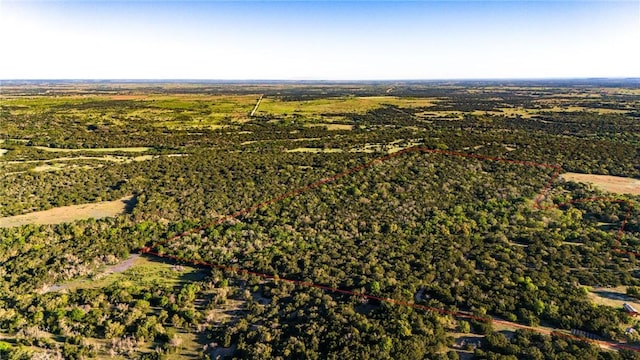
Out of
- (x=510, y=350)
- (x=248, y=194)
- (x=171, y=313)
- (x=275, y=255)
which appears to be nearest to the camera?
(x=510, y=350)

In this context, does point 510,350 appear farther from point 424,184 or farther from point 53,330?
point 424,184

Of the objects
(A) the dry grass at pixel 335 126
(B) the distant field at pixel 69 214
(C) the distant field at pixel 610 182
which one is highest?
(A) the dry grass at pixel 335 126

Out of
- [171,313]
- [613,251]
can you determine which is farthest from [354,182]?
[171,313]

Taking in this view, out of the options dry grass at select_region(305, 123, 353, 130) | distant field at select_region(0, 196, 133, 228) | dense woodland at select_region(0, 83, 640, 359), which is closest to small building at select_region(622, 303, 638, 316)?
dense woodland at select_region(0, 83, 640, 359)

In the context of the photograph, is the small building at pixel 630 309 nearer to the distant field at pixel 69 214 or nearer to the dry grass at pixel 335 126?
the distant field at pixel 69 214

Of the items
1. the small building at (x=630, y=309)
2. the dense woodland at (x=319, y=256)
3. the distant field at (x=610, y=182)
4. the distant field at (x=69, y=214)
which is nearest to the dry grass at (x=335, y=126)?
the dense woodland at (x=319, y=256)

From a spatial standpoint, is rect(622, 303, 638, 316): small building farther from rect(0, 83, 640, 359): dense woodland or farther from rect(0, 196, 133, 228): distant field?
rect(0, 196, 133, 228): distant field
